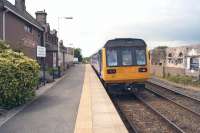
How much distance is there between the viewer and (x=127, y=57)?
18.5 m

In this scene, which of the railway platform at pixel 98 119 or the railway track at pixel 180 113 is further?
the railway track at pixel 180 113

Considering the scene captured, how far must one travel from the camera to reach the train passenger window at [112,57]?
18.4 metres

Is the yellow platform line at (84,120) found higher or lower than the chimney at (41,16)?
lower

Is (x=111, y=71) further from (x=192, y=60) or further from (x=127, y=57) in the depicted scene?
(x=192, y=60)

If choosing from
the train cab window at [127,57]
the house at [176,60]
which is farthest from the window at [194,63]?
the train cab window at [127,57]

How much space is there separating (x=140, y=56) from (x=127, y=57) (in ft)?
2.23

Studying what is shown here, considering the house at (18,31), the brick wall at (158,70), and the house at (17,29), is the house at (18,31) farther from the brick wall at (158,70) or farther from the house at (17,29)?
the brick wall at (158,70)

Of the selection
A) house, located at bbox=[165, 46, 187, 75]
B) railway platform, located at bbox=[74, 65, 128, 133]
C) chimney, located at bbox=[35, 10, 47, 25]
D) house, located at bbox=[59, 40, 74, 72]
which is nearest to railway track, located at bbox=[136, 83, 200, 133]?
railway platform, located at bbox=[74, 65, 128, 133]

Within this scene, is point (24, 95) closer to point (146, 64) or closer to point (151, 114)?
point (151, 114)

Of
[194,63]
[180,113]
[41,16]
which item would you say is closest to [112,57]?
[180,113]

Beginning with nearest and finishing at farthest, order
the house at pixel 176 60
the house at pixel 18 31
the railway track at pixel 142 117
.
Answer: the railway track at pixel 142 117
the house at pixel 18 31
the house at pixel 176 60

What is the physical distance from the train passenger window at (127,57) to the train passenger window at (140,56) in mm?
360

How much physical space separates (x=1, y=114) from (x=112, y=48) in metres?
8.56

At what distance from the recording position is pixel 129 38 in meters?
18.7
